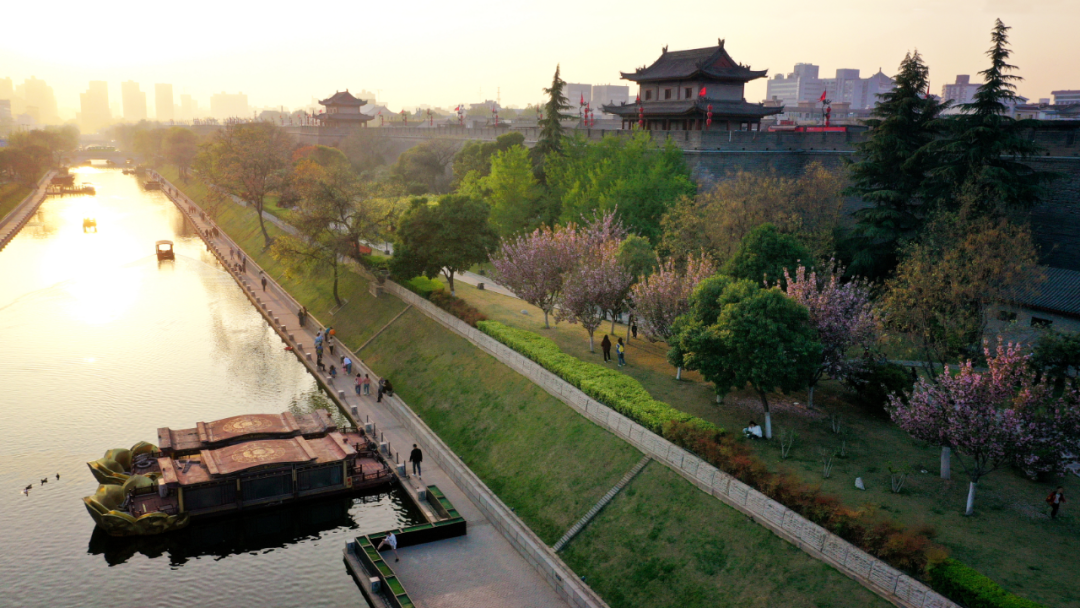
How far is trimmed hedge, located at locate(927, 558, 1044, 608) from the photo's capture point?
17750 millimetres

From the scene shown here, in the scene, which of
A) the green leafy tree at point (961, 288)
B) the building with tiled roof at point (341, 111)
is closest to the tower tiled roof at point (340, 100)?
the building with tiled roof at point (341, 111)

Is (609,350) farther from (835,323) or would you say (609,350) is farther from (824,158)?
(824,158)

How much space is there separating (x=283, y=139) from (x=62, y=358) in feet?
203

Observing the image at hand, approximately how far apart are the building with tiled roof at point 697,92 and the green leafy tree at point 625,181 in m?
4.14

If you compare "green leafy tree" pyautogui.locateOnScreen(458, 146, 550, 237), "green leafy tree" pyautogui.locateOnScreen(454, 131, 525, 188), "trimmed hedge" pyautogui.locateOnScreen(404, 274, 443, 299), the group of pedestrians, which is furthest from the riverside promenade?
"green leafy tree" pyautogui.locateOnScreen(454, 131, 525, 188)

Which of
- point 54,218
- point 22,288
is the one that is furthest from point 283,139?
point 22,288

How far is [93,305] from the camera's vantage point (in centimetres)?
6191

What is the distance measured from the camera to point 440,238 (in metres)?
49.2

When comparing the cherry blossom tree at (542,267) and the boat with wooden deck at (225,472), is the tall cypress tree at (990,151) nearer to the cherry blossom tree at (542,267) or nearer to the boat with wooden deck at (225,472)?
the cherry blossom tree at (542,267)

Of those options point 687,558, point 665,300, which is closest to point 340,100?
point 665,300

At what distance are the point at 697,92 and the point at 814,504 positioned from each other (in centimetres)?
4762

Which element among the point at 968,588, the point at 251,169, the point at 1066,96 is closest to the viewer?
the point at 968,588

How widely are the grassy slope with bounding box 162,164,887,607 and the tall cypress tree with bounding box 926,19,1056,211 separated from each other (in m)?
22.3

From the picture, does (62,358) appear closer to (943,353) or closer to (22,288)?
(22,288)
